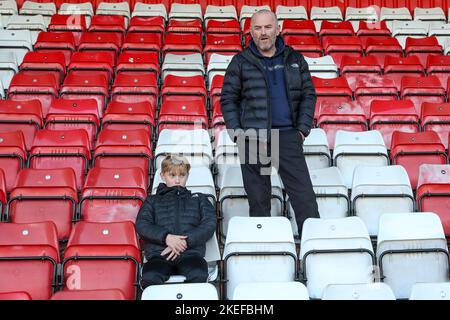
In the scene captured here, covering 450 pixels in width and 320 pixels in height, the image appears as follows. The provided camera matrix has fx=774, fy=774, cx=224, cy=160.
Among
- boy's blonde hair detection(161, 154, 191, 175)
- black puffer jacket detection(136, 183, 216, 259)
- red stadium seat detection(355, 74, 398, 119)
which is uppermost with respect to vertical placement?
red stadium seat detection(355, 74, 398, 119)

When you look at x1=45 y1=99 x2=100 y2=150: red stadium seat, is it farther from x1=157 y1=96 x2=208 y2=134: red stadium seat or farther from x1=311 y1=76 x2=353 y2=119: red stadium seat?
x1=311 y1=76 x2=353 y2=119: red stadium seat

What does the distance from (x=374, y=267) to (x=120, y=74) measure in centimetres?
330

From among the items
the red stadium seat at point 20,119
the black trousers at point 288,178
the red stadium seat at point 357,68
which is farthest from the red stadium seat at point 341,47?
the black trousers at point 288,178

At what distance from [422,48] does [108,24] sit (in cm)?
327

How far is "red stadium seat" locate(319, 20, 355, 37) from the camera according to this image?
322 inches

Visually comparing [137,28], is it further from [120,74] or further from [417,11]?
[417,11]

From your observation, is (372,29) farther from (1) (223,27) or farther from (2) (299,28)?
(1) (223,27)

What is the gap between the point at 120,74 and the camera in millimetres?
6594

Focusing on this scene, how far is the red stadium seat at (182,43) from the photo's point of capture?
755 cm

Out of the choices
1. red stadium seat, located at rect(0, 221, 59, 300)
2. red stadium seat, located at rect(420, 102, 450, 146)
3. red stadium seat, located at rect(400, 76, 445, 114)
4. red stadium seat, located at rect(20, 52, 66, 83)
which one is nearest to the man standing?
red stadium seat, located at rect(0, 221, 59, 300)

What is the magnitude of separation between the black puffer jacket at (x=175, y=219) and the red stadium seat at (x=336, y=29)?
442 cm

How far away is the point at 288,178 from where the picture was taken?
4.45 metres

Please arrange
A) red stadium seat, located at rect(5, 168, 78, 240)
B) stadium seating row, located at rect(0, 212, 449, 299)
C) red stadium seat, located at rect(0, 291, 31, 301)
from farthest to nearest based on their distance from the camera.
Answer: red stadium seat, located at rect(5, 168, 78, 240)
stadium seating row, located at rect(0, 212, 449, 299)
red stadium seat, located at rect(0, 291, 31, 301)

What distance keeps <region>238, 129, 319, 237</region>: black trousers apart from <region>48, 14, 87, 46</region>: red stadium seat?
165 inches
